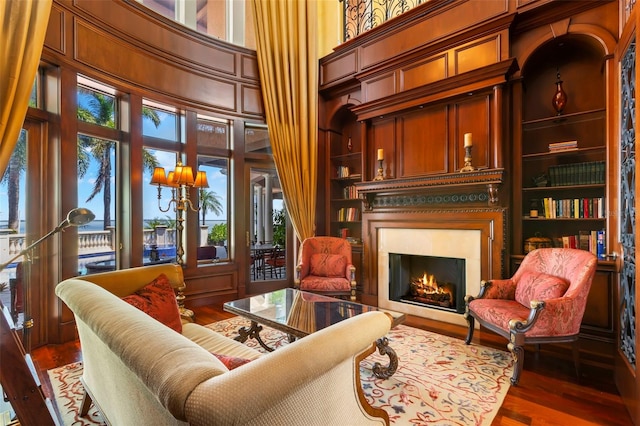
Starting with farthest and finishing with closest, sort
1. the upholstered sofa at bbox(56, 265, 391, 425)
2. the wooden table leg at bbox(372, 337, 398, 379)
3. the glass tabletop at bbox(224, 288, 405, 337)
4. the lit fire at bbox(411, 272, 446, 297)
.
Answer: the lit fire at bbox(411, 272, 446, 297) < the wooden table leg at bbox(372, 337, 398, 379) < the glass tabletop at bbox(224, 288, 405, 337) < the upholstered sofa at bbox(56, 265, 391, 425)

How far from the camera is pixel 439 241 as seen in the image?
12.7 feet

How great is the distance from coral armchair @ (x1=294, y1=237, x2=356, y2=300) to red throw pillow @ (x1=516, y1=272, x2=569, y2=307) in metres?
1.72

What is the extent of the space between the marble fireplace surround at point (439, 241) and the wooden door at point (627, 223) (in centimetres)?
124

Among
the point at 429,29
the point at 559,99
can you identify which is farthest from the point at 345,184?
the point at 559,99

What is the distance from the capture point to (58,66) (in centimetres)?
303

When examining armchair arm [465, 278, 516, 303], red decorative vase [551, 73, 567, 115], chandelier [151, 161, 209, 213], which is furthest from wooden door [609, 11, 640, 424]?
chandelier [151, 161, 209, 213]

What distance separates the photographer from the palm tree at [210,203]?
456 cm

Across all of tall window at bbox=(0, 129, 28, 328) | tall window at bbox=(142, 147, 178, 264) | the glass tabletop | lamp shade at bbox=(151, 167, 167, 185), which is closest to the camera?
the glass tabletop

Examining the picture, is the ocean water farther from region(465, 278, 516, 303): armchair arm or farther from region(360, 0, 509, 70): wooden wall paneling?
region(465, 278, 516, 303): armchair arm

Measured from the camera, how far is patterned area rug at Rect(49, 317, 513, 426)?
195 cm

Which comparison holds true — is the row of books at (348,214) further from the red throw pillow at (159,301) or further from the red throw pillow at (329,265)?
the red throw pillow at (159,301)

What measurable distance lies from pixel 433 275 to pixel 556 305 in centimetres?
188

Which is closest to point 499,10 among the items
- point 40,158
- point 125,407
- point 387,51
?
point 387,51

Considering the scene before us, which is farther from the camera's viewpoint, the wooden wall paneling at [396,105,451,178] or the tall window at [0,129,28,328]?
the wooden wall paneling at [396,105,451,178]
